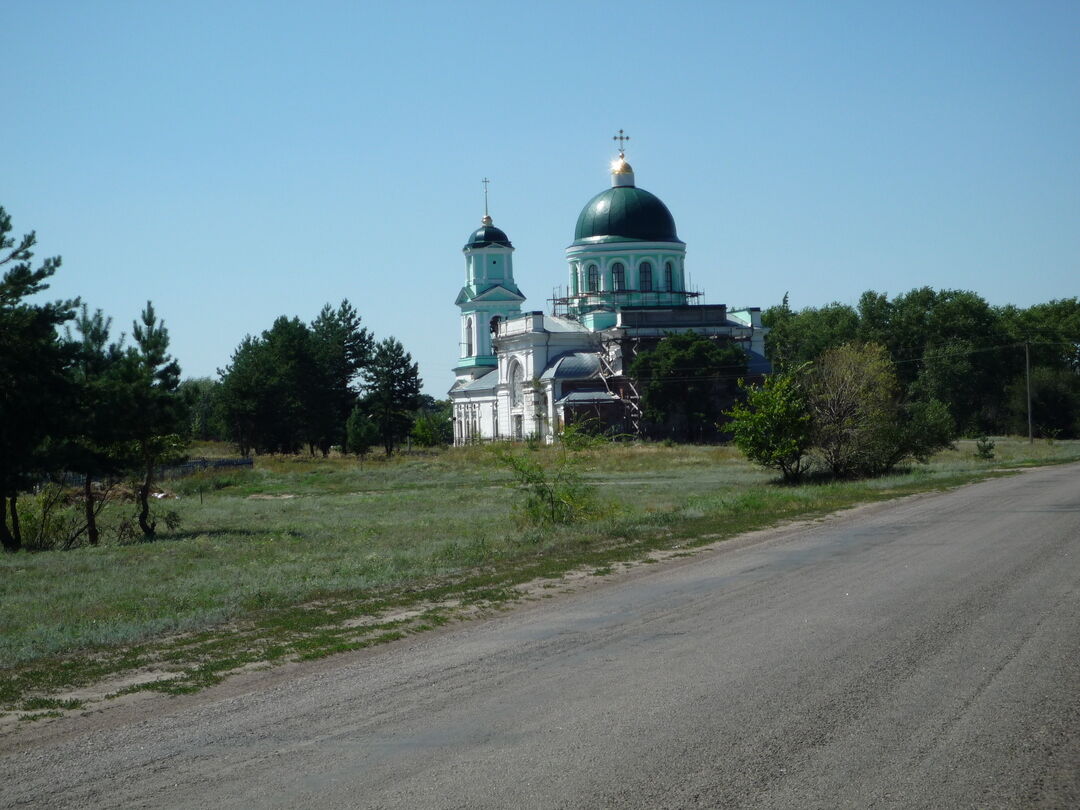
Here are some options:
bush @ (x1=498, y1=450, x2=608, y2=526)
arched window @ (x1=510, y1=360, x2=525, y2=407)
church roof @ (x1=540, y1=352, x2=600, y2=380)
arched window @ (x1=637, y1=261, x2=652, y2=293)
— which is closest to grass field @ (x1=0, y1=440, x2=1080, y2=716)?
bush @ (x1=498, y1=450, x2=608, y2=526)

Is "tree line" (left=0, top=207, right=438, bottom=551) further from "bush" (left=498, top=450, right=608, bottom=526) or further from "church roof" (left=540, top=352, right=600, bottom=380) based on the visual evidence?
"church roof" (left=540, top=352, right=600, bottom=380)

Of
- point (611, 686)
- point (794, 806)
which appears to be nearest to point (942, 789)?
point (794, 806)

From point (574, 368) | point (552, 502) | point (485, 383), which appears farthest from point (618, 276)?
point (552, 502)

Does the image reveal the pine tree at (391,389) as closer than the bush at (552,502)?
No

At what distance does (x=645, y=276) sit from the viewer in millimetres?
84312

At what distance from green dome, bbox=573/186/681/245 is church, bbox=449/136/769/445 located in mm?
73

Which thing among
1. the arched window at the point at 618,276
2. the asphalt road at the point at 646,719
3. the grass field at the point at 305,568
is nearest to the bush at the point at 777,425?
the grass field at the point at 305,568

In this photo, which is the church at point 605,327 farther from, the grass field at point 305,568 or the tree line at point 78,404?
the tree line at point 78,404

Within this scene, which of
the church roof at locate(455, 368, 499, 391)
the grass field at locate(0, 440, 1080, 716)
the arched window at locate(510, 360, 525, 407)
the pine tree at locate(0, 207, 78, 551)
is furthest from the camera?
the church roof at locate(455, 368, 499, 391)

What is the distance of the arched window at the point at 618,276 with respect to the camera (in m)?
84.2

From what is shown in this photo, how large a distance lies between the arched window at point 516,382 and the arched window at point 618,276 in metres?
9.16

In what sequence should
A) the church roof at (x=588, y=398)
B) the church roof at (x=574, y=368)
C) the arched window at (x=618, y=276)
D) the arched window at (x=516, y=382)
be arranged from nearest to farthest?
the church roof at (x=588, y=398) < the church roof at (x=574, y=368) < the arched window at (x=516, y=382) < the arched window at (x=618, y=276)

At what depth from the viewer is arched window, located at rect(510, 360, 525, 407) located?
8362 cm

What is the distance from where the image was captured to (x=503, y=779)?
663 centimetres
